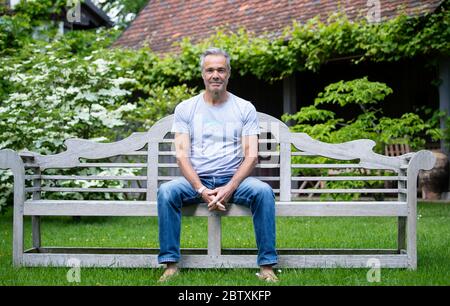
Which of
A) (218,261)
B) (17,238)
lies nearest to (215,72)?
(218,261)

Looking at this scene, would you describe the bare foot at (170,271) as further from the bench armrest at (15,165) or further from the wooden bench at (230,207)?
the bench armrest at (15,165)

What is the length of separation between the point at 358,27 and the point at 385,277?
6997 millimetres

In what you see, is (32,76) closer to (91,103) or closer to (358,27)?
(91,103)

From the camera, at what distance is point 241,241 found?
20.3 feet

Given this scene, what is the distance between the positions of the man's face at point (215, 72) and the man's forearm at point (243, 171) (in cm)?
50

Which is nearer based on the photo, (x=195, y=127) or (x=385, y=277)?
(x=385, y=277)

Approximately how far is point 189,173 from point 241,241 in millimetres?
1935

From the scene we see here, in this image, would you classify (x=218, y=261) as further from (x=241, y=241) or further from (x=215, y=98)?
(x=241, y=241)

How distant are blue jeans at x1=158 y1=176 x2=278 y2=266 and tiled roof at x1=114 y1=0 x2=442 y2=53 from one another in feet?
22.3

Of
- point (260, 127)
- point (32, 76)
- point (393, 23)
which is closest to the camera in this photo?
point (260, 127)

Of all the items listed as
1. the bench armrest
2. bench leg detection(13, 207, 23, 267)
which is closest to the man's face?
the bench armrest

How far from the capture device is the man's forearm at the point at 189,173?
4387mm

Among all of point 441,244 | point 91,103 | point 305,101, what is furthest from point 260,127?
point 305,101
